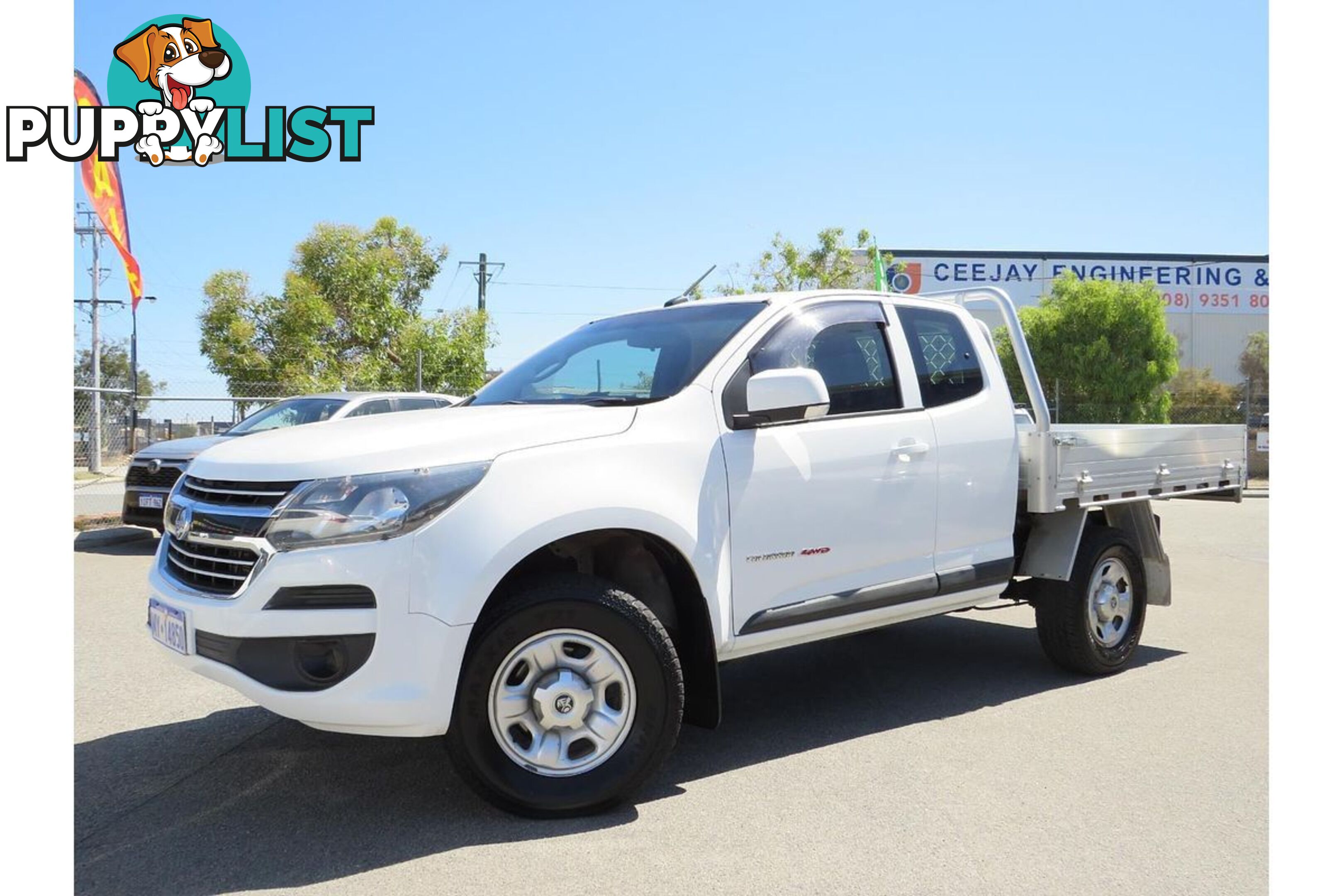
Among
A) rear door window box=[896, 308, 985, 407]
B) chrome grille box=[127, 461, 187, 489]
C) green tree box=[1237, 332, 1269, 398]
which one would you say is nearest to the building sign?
green tree box=[1237, 332, 1269, 398]

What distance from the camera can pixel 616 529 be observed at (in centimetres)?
381

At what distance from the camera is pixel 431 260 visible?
27.4 meters

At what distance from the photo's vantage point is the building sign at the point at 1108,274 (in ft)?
127

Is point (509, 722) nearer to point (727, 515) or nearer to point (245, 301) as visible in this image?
point (727, 515)

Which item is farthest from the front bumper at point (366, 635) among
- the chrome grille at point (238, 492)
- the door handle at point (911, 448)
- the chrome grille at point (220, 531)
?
the door handle at point (911, 448)

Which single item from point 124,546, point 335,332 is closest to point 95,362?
point 335,332

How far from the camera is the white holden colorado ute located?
3.39 meters

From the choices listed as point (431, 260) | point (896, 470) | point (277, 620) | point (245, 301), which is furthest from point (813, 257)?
point (277, 620)

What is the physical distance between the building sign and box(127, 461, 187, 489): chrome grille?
28.5 m

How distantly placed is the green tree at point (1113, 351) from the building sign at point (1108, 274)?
27.0 ft

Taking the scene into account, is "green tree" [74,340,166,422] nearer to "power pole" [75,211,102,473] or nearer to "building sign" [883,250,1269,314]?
"power pole" [75,211,102,473]

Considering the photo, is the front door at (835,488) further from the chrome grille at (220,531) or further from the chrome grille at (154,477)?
the chrome grille at (154,477)

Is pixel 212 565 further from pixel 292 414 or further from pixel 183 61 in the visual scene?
pixel 183 61

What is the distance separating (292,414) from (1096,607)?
8.69 m
